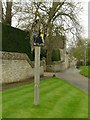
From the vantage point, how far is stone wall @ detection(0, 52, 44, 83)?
17438 mm

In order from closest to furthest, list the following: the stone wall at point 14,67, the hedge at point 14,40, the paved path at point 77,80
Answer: the stone wall at point 14,67 → the paved path at point 77,80 → the hedge at point 14,40

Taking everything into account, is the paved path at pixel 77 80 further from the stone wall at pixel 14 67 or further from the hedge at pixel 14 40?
the hedge at pixel 14 40

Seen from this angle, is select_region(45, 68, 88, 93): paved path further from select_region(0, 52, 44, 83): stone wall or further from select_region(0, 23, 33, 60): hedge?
select_region(0, 23, 33, 60): hedge

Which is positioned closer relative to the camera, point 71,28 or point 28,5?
point 28,5

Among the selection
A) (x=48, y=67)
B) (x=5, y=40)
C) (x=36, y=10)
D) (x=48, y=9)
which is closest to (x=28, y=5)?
(x=36, y=10)

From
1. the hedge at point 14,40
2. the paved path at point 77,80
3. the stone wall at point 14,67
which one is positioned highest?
the hedge at point 14,40

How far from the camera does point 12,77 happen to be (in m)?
18.5

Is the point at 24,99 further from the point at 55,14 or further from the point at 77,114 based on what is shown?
the point at 55,14

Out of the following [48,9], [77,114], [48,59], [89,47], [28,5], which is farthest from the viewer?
[89,47]

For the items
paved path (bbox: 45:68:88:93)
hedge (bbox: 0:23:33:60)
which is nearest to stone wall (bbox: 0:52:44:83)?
hedge (bbox: 0:23:33:60)

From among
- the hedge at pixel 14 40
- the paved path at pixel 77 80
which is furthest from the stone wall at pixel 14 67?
the paved path at pixel 77 80

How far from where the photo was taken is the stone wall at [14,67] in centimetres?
1744

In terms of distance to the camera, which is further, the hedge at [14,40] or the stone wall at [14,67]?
the hedge at [14,40]

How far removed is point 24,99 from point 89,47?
50805 millimetres
